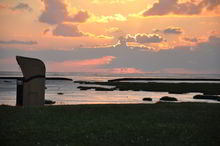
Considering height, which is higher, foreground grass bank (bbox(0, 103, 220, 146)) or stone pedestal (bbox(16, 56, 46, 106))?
stone pedestal (bbox(16, 56, 46, 106))

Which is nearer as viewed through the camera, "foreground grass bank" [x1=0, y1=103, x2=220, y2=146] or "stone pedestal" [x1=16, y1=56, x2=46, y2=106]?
"foreground grass bank" [x1=0, y1=103, x2=220, y2=146]

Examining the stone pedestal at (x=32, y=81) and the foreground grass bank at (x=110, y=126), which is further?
the stone pedestal at (x=32, y=81)

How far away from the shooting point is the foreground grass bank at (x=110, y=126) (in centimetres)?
1631

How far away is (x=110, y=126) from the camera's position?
63.1ft

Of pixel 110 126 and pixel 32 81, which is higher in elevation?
pixel 32 81

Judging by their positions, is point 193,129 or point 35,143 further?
point 193,129

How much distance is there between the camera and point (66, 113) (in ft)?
77.7

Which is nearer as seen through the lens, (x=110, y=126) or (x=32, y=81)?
(x=110, y=126)

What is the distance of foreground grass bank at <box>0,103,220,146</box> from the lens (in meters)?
16.3

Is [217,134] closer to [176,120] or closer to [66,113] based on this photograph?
[176,120]

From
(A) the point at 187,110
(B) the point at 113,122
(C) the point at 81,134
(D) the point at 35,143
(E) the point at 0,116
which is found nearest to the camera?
(D) the point at 35,143

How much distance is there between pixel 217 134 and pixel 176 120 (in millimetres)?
3905

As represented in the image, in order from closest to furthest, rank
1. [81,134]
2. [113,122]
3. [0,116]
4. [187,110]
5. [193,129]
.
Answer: [81,134] < [193,129] < [113,122] < [0,116] < [187,110]

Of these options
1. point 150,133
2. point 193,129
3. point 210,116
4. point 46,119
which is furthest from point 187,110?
point 46,119
